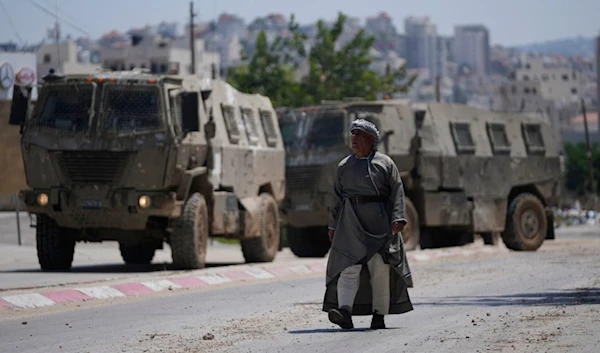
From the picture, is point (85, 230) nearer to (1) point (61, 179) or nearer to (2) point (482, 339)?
(1) point (61, 179)

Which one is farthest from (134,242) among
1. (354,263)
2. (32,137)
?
(354,263)

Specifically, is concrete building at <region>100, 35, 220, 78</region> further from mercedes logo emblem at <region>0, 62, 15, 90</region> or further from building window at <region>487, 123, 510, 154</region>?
building window at <region>487, 123, 510, 154</region>

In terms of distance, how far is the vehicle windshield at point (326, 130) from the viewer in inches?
1054

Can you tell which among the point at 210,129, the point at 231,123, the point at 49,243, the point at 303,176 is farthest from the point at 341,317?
the point at 303,176

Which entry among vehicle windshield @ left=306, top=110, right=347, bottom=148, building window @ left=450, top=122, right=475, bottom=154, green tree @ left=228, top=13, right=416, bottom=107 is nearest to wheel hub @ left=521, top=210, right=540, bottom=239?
building window @ left=450, top=122, right=475, bottom=154

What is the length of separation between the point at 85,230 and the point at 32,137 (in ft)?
4.87

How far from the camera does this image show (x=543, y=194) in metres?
30.0

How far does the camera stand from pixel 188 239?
67.1 feet

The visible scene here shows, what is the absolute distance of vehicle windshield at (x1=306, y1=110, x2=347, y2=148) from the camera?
26.8 metres

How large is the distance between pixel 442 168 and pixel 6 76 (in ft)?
68.2

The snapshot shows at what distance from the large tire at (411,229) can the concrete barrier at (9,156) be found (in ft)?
55.9

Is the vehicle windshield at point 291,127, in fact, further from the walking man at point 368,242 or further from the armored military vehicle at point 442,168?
the walking man at point 368,242

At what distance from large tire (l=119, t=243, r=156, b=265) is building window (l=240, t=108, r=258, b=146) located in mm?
2381

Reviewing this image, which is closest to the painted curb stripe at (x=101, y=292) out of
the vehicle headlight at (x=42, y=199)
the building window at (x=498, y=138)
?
the vehicle headlight at (x=42, y=199)
